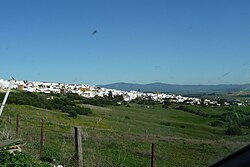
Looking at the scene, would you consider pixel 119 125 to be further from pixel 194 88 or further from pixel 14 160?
pixel 14 160

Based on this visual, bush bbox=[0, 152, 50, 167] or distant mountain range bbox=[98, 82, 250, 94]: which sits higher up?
distant mountain range bbox=[98, 82, 250, 94]

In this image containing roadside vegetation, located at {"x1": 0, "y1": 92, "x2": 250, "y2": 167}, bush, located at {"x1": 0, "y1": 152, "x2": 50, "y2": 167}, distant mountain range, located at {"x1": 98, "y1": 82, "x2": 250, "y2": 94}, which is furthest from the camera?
roadside vegetation, located at {"x1": 0, "y1": 92, "x2": 250, "y2": 167}

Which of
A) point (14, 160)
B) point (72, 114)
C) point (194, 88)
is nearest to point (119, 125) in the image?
point (72, 114)

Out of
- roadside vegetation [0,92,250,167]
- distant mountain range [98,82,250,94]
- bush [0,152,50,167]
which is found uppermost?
distant mountain range [98,82,250,94]

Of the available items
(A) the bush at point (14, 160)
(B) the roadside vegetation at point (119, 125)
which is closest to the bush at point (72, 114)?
(B) the roadside vegetation at point (119, 125)

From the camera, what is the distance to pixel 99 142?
1892cm

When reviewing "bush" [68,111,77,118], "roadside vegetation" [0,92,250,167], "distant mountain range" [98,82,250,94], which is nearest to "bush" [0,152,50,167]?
"roadside vegetation" [0,92,250,167]

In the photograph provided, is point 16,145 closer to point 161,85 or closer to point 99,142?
point 99,142

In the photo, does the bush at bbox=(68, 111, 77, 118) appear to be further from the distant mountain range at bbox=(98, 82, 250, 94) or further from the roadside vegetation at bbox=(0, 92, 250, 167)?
the distant mountain range at bbox=(98, 82, 250, 94)

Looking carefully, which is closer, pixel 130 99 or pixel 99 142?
pixel 99 142

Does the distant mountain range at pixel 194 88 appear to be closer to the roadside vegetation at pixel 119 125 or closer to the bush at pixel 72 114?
the roadside vegetation at pixel 119 125

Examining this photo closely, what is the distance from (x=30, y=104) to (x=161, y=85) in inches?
649

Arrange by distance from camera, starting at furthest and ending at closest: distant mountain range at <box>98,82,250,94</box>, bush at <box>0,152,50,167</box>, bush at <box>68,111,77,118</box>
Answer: bush at <box>68,111,77,118</box>
bush at <box>0,152,50,167</box>
distant mountain range at <box>98,82,250,94</box>

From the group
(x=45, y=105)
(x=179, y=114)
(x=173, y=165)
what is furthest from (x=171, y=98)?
(x=173, y=165)
